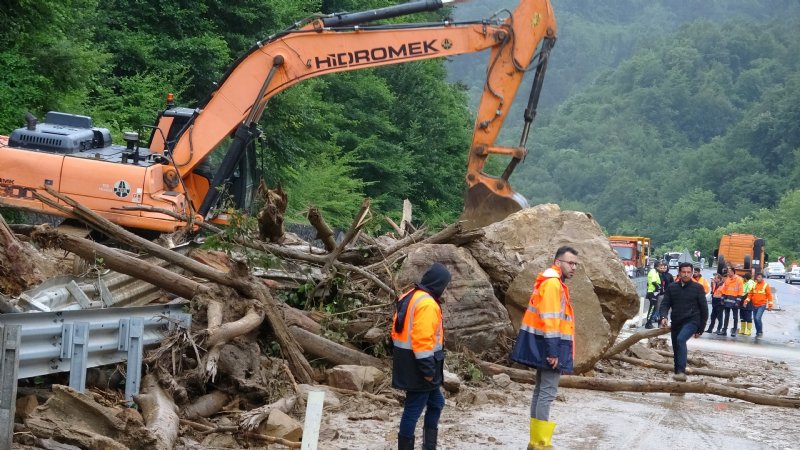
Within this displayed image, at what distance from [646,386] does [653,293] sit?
1585 centimetres

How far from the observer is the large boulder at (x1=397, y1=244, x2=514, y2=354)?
41.5ft

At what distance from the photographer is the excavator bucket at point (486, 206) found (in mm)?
16719

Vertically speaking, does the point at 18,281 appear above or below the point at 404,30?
below

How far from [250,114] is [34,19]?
5.32 m

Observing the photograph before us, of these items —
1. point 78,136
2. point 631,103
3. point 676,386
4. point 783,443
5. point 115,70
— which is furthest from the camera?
point 631,103

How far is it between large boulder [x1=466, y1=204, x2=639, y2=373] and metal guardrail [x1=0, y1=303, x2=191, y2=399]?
5.44m

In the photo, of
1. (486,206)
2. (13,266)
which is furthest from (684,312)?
(13,266)

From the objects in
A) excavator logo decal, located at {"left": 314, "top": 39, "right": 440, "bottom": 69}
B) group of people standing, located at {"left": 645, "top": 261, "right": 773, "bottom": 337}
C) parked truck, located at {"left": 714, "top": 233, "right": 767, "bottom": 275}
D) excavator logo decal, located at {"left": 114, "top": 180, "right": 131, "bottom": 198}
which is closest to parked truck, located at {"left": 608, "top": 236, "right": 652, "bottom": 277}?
parked truck, located at {"left": 714, "top": 233, "right": 767, "bottom": 275}

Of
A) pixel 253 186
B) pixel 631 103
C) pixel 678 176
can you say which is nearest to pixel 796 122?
pixel 678 176

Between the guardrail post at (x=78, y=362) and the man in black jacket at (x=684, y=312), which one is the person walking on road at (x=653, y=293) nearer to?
the man in black jacket at (x=684, y=312)

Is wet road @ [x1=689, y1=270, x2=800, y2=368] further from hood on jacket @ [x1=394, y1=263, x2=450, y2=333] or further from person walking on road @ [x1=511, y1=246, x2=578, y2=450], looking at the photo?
hood on jacket @ [x1=394, y1=263, x2=450, y2=333]

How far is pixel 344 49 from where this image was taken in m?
16.5

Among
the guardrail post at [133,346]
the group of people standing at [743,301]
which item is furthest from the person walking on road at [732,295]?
the guardrail post at [133,346]

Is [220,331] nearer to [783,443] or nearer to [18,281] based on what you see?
[18,281]
